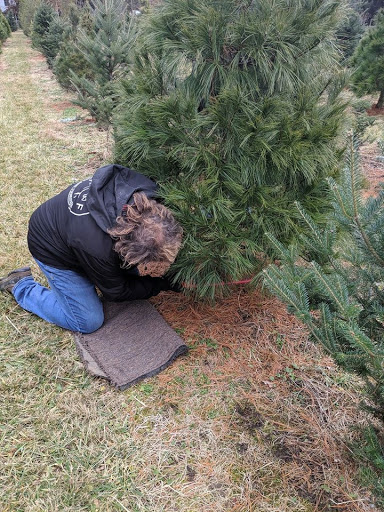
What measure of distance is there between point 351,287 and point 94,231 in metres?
1.30

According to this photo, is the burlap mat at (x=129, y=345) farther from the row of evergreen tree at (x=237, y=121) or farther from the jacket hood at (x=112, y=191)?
the jacket hood at (x=112, y=191)

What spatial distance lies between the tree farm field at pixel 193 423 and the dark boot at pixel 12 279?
0.40ft

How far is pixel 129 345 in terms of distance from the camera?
92.8 inches

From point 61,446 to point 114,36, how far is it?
5915mm

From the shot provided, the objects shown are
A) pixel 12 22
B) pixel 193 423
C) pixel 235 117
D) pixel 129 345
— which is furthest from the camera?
pixel 12 22

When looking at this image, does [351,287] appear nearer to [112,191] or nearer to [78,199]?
[112,191]

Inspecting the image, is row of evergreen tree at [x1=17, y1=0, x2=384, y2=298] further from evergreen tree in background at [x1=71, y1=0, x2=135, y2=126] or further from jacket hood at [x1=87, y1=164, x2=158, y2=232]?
evergreen tree in background at [x1=71, y1=0, x2=135, y2=126]

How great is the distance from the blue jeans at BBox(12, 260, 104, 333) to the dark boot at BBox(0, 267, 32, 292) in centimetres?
20

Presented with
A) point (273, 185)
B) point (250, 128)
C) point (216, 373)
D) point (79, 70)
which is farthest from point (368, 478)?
point (79, 70)

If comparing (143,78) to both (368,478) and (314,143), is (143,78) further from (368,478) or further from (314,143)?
(368,478)

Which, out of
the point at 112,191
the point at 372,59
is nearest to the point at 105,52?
the point at 112,191

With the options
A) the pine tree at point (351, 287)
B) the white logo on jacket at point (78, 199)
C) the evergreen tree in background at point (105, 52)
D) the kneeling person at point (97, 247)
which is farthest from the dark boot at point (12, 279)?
the evergreen tree in background at point (105, 52)

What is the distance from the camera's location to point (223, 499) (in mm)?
1643

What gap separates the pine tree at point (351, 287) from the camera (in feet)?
3.57
